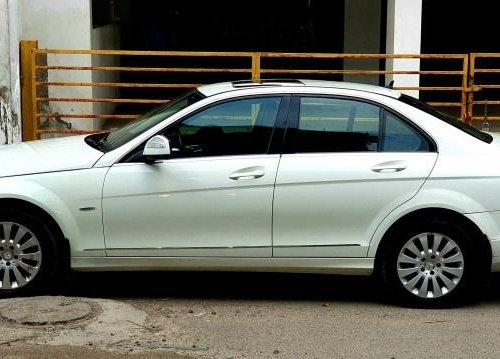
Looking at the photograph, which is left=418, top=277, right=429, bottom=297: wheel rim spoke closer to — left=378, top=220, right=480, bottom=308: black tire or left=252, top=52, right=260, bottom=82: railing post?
left=378, top=220, right=480, bottom=308: black tire

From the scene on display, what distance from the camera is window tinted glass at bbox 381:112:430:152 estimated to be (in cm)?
650

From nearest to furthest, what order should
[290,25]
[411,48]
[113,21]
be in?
[411,48], [113,21], [290,25]

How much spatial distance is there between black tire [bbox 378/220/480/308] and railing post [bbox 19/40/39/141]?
21.3 feet

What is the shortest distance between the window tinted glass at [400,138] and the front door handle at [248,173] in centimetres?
94

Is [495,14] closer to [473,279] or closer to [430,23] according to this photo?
[430,23]

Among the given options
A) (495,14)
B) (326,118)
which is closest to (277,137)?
(326,118)

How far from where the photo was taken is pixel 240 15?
1927cm

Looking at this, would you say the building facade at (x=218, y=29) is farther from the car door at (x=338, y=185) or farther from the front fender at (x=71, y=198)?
the car door at (x=338, y=185)

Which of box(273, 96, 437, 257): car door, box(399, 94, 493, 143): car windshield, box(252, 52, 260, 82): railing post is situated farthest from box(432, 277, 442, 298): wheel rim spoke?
box(252, 52, 260, 82): railing post

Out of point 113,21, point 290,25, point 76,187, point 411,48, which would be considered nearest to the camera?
point 76,187

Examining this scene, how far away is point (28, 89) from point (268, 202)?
616cm

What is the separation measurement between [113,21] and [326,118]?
997 centimetres

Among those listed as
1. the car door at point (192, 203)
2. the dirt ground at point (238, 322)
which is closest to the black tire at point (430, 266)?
the dirt ground at point (238, 322)

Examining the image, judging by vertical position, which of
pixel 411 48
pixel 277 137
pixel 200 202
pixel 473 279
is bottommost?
pixel 473 279
